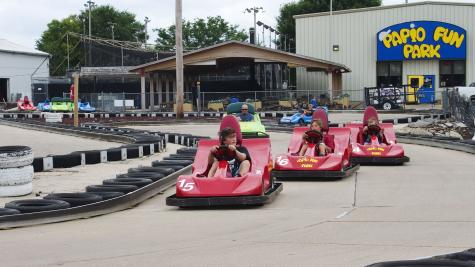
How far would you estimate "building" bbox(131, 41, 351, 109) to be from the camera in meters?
45.2

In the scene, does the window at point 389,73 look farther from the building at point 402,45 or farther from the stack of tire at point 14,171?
the stack of tire at point 14,171

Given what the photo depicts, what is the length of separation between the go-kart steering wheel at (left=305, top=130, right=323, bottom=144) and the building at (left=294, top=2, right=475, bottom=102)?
122ft

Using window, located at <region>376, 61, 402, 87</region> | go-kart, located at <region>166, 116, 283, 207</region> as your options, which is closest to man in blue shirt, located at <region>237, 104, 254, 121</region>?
go-kart, located at <region>166, 116, 283, 207</region>

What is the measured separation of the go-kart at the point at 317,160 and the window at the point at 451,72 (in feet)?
130

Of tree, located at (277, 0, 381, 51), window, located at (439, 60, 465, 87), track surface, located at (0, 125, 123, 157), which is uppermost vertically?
tree, located at (277, 0, 381, 51)

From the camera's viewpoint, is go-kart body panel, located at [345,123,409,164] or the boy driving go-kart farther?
the boy driving go-kart

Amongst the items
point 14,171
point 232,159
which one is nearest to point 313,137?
point 232,159

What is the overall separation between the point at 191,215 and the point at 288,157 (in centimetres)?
405

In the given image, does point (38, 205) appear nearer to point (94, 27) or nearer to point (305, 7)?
point (305, 7)

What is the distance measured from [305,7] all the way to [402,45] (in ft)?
106

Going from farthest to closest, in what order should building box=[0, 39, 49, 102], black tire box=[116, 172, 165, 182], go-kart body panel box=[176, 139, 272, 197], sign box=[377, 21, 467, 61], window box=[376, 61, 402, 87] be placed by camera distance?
building box=[0, 39, 49, 102]
window box=[376, 61, 402, 87]
sign box=[377, 21, 467, 61]
black tire box=[116, 172, 165, 182]
go-kart body panel box=[176, 139, 272, 197]

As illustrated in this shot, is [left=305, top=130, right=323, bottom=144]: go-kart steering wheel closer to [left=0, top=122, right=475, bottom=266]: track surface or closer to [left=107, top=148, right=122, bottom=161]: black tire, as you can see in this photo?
[left=0, top=122, right=475, bottom=266]: track surface

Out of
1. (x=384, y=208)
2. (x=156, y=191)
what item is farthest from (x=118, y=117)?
(x=384, y=208)

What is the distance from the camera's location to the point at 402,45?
5116 cm
